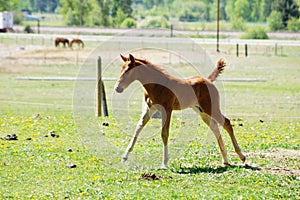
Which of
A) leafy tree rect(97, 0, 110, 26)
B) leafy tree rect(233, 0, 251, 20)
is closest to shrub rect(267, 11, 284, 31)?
leafy tree rect(97, 0, 110, 26)

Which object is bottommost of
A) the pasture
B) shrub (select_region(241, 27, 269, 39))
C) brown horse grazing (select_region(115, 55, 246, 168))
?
shrub (select_region(241, 27, 269, 39))

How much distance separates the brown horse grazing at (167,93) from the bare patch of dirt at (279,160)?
0.53m

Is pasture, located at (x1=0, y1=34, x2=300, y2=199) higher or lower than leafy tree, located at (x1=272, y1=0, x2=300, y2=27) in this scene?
lower

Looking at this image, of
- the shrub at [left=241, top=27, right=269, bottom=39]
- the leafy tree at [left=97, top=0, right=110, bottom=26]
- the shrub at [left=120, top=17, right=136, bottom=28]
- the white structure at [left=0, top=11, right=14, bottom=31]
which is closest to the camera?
the shrub at [left=241, top=27, right=269, bottom=39]

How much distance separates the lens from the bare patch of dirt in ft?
42.1

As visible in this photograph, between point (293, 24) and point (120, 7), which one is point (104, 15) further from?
point (293, 24)

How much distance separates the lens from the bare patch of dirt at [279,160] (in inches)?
506

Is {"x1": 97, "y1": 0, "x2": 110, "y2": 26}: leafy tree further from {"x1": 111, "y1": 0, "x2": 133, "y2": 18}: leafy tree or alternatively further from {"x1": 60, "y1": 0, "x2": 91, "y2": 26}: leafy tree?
{"x1": 60, "y1": 0, "x2": 91, "y2": 26}: leafy tree

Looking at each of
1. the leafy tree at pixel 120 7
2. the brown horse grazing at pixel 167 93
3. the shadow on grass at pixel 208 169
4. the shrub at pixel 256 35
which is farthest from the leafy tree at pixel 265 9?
the shadow on grass at pixel 208 169

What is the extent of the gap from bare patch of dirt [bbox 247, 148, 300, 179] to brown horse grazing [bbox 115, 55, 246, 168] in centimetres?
53

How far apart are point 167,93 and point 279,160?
101 inches

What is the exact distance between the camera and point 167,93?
13.1m

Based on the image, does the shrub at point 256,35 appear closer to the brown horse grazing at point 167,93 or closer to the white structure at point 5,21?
the white structure at point 5,21

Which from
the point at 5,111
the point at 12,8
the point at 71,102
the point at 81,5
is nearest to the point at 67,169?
the point at 5,111
